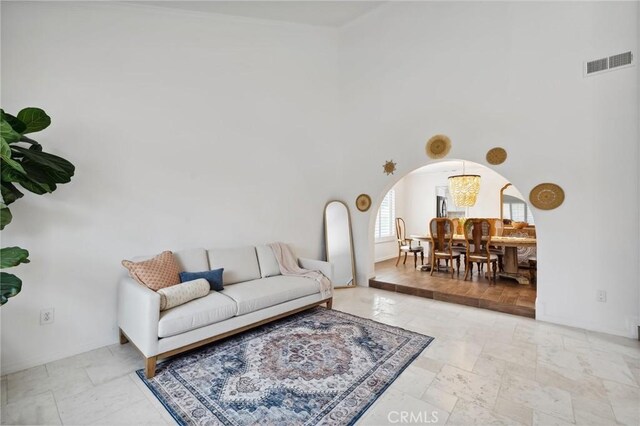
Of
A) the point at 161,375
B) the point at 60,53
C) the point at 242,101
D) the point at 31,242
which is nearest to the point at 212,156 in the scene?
the point at 242,101

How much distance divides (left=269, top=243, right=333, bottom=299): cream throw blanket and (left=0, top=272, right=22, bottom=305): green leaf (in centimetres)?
250

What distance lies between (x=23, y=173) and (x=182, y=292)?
1391 mm

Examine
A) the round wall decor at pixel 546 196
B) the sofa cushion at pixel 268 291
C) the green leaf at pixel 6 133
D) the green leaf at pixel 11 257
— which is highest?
the green leaf at pixel 6 133

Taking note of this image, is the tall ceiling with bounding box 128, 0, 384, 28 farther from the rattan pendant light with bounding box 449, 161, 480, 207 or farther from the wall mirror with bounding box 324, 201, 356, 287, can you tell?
the rattan pendant light with bounding box 449, 161, 480, 207

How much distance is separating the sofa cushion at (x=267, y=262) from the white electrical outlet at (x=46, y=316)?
1.98 m

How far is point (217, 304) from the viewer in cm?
262

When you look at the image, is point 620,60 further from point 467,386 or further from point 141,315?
point 141,315

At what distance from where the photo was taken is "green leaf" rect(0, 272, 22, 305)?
164 cm

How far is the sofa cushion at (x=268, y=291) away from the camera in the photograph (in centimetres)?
283

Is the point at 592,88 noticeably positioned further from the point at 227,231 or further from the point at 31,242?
the point at 31,242

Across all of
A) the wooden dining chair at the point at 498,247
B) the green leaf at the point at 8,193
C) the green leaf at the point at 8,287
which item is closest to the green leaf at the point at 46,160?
the green leaf at the point at 8,193

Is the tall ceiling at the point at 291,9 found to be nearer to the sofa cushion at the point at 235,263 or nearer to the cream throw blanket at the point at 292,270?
the sofa cushion at the point at 235,263

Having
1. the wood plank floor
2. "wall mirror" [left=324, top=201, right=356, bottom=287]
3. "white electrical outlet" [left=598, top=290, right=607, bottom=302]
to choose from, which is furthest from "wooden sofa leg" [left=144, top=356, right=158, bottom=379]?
"white electrical outlet" [left=598, top=290, right=607, bottom=302]

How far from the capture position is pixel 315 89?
485 centimetres
